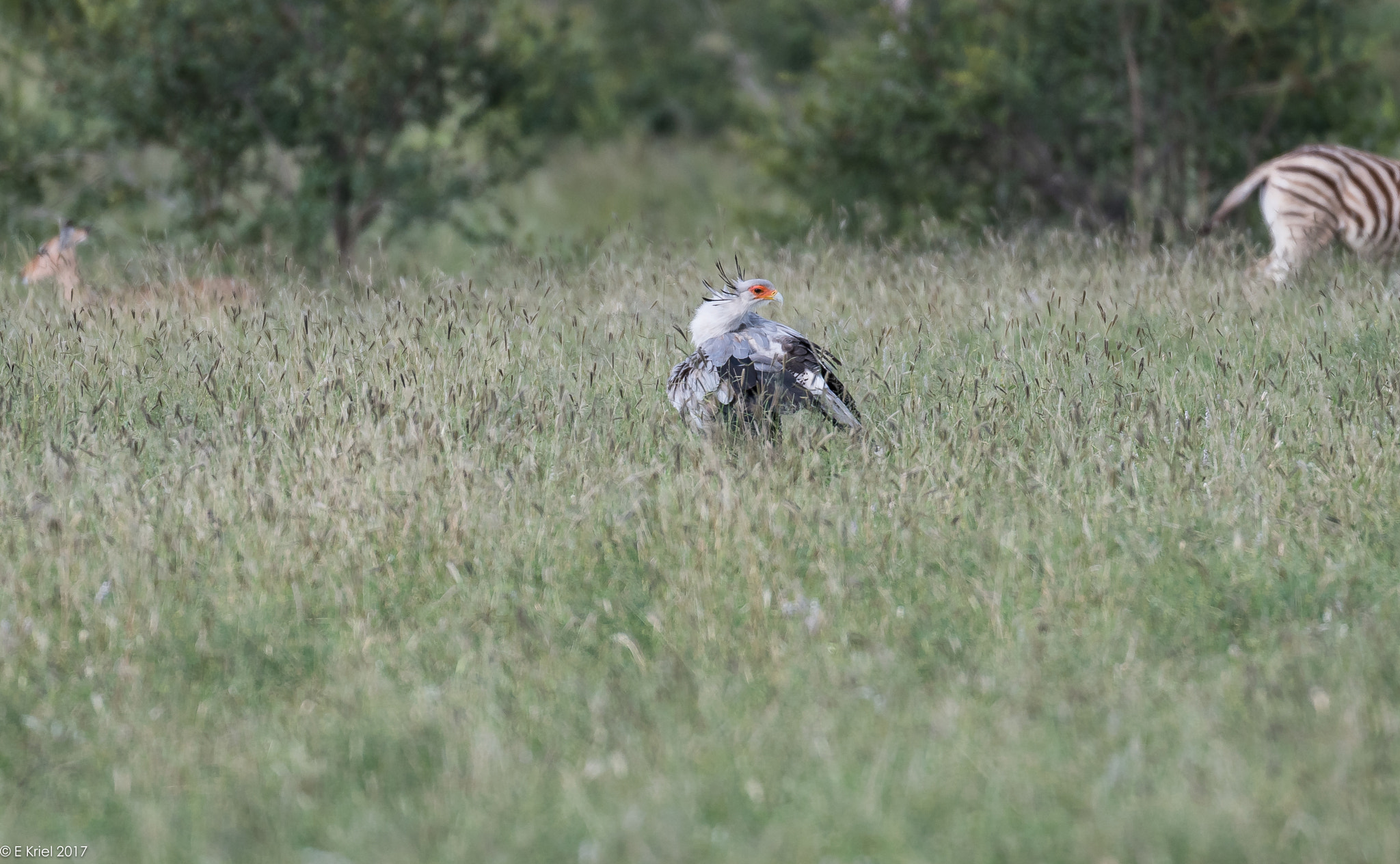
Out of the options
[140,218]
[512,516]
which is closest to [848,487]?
[512,516]

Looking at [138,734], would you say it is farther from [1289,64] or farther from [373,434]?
[1289,64]

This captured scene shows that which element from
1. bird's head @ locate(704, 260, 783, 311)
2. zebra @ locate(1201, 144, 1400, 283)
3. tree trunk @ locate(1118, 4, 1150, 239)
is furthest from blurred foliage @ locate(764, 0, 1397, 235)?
bird's head @ locate(704, 260, 783, 311)

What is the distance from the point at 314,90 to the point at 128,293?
5.30 m

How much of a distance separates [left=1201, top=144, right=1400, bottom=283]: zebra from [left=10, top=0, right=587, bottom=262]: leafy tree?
23.0ft

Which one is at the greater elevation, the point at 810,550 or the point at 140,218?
the point at 810,550

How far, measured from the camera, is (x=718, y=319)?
5789 millimetres

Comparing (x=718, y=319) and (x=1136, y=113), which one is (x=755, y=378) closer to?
(x=718, y=319)

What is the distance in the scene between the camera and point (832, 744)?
132 inches

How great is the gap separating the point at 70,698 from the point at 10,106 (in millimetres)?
10648

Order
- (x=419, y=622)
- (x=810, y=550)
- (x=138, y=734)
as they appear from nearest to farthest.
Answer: (x=138, y=734) → (x=419, y=622) → (x=810, y=550)

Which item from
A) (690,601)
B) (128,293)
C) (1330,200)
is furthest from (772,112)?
(690,601)

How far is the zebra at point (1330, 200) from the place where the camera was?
9.75m

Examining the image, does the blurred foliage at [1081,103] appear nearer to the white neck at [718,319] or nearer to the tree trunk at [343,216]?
the tree trunk at [343,216]

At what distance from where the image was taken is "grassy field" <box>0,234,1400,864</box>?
10.2 feet
